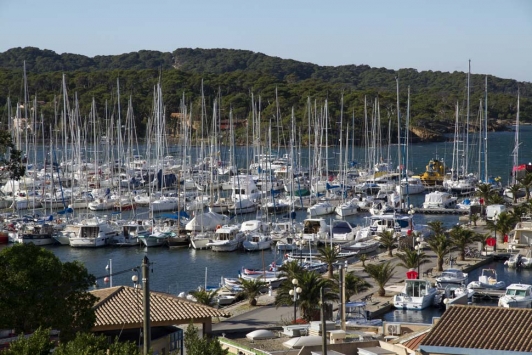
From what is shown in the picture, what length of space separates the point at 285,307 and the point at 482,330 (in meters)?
14.6

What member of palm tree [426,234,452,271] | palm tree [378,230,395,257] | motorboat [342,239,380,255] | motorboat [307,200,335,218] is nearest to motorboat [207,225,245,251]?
motorboat [342,239,380,255]

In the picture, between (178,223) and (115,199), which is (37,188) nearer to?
(115,199)

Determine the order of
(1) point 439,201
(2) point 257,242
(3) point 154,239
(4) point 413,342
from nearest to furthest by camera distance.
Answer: (4) point 413,342
(2) point 257,242
(3) point 154,239
(1) point 439,201

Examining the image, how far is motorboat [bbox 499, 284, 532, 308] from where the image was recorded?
35.8 metres

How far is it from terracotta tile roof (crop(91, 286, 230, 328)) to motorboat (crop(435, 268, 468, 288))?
16032 mm

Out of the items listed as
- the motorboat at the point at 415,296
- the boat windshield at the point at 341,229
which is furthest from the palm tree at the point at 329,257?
the boat windshield at the point at 341,229

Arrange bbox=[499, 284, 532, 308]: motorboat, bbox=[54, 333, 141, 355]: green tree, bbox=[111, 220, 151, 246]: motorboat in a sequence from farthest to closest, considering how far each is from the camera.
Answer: bbox=[111, 220, 151, 246]: motorboat < bbox=[499, 284, 532, 308]: motorboat < bbox=[54, 333, 141, 355]: green tree

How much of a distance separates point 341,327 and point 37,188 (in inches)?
2127

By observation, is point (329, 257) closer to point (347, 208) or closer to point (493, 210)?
point (493, 210)

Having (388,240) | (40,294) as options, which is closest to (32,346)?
(40,294)

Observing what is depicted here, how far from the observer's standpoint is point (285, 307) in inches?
1364

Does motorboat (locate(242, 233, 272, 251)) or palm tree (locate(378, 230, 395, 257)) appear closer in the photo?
palm tree (locate(378, 230, 395, 257))

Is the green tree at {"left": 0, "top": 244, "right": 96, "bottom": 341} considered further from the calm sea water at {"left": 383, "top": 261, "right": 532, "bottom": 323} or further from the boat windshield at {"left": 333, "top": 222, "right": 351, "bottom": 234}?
the boat windshield at {"left": 333, "top": 222, "right": 351, "bottom": 234}

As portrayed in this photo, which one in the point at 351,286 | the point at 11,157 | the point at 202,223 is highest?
the point at 11,157
